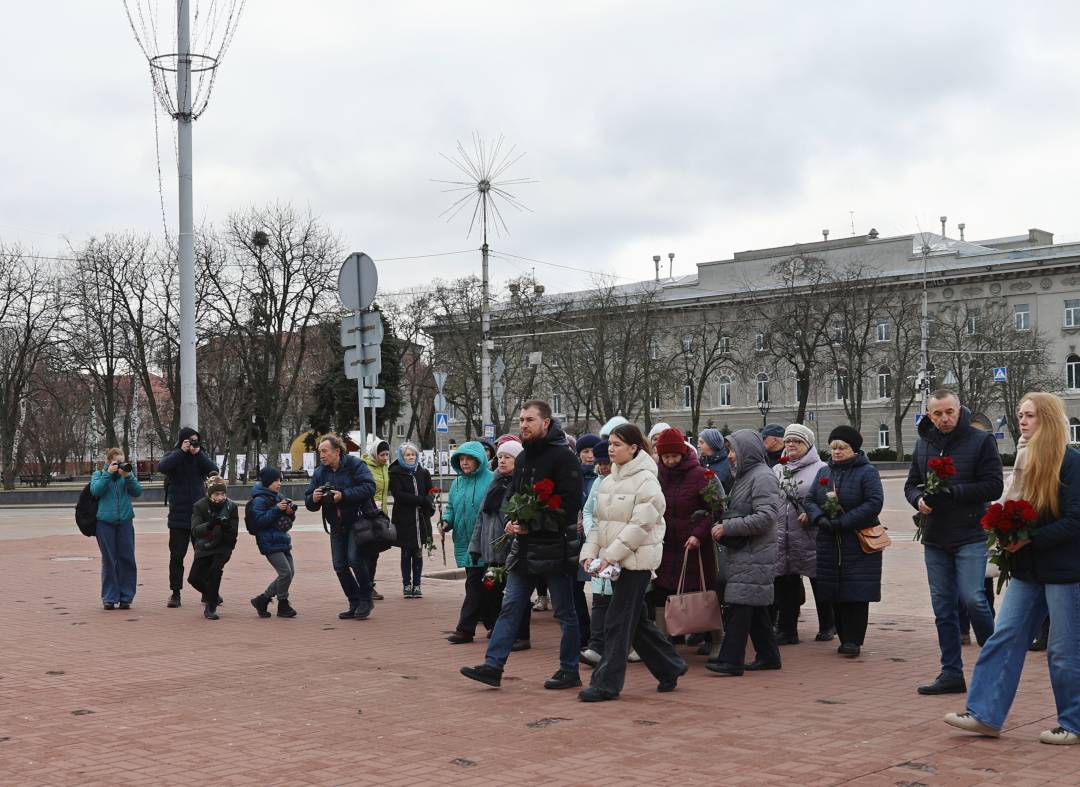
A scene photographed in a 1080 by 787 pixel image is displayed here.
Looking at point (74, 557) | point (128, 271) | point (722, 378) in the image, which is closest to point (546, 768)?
point (74, 557)

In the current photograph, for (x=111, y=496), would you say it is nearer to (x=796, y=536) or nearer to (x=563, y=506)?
(x=563, y=506)

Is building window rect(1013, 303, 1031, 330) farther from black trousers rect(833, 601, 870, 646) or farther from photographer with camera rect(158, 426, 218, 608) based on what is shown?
black trousers rect(833, 601, 870, 646)

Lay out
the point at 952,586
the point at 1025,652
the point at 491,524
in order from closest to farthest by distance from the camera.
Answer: the point at 1025,652, the point at 952,586, the point at 491,524

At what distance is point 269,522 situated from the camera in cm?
1309

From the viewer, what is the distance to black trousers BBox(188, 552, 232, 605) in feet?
43.0

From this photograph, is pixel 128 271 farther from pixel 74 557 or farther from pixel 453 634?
pixel 453 634

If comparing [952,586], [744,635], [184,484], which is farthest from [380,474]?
[952,586]

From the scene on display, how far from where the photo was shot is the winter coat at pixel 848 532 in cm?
991

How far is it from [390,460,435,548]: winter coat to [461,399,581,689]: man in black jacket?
5549 mm

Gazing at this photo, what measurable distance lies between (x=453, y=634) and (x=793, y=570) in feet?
10.0

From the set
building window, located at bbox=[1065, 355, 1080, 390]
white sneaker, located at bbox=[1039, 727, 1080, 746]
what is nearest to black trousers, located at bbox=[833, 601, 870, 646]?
white sneaker, located at bbox=[1039, 727, 1080, 746]

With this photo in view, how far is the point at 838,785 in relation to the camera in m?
5.96

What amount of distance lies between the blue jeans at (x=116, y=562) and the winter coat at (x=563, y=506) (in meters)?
6.61

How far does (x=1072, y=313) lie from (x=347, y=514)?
248 feet
